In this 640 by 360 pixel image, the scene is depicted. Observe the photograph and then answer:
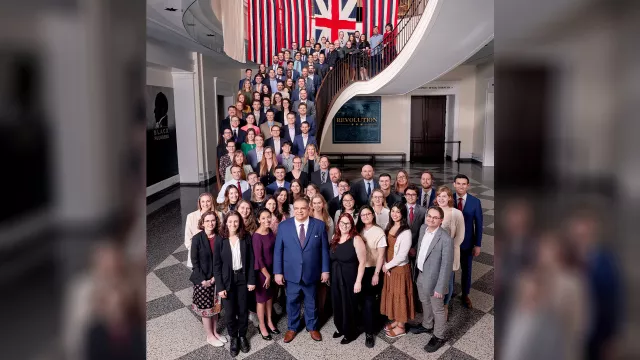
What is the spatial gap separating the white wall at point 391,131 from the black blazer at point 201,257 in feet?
41.5

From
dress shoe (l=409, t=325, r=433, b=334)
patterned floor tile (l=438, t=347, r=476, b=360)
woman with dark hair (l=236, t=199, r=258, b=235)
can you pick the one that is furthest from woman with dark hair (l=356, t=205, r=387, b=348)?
woman with dark hair (l=236, t=199, r=258, b=235)

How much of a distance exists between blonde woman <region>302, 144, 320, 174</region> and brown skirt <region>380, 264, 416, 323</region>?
106 inches

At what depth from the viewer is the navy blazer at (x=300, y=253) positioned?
3.73 meters

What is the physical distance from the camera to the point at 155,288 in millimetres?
4844

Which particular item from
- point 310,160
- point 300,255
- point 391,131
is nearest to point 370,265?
point 300,255

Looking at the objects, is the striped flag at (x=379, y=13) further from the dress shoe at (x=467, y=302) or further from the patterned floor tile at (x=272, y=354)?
the patterned floor tile at (x=272, y=354)

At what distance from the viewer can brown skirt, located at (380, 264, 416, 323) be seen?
374cm

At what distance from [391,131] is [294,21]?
562 centimetres

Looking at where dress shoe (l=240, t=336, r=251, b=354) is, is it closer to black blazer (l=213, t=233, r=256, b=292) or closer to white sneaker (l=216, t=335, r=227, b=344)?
white sneaker (l=216, t=335, r=227, b=344)

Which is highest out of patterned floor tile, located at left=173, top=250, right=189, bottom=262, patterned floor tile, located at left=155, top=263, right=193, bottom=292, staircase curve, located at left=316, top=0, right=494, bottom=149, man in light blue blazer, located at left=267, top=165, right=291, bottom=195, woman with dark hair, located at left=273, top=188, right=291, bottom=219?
staircase curve, located at left=316, top=0, right=494, bottom=149

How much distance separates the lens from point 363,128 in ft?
52.5
